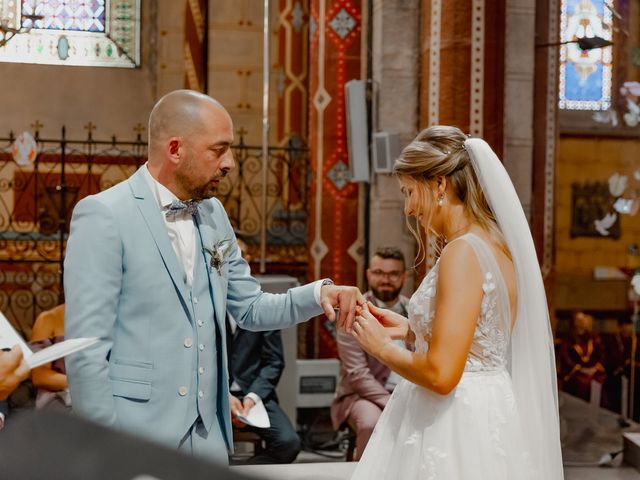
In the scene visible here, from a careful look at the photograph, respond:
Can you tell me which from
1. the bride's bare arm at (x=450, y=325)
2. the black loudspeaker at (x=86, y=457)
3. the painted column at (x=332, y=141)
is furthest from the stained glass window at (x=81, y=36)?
the black loudspeaker at (x=86, y=457)

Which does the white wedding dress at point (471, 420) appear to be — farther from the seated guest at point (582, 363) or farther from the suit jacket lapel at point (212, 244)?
the seated guest at point (582, 363)

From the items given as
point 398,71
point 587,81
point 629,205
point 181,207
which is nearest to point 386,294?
point 629,205

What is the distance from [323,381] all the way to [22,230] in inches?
147

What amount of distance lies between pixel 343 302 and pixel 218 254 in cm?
41

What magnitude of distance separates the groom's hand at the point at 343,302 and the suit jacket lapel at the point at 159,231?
0.47 metres

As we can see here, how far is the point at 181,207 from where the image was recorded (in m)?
2.68

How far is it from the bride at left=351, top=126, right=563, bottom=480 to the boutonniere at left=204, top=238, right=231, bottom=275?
1.42ft

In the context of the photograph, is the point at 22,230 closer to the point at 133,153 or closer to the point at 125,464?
the point at 133,153

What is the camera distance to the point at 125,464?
0.61 m

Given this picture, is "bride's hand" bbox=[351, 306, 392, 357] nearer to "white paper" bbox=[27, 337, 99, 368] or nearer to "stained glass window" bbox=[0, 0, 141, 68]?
"white paper" bbox=[27, 337, 99, 368]

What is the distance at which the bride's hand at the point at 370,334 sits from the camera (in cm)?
262

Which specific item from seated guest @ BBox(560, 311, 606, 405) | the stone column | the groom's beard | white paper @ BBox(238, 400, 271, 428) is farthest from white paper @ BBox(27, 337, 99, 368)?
seated guest @ BBox(560, 311, 606, 405)

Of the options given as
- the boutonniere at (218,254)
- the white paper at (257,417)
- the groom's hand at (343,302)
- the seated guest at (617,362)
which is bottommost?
the seated guest at (617,362)

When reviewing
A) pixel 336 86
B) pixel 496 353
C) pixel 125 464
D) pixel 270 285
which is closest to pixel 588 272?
pixel 336 86
